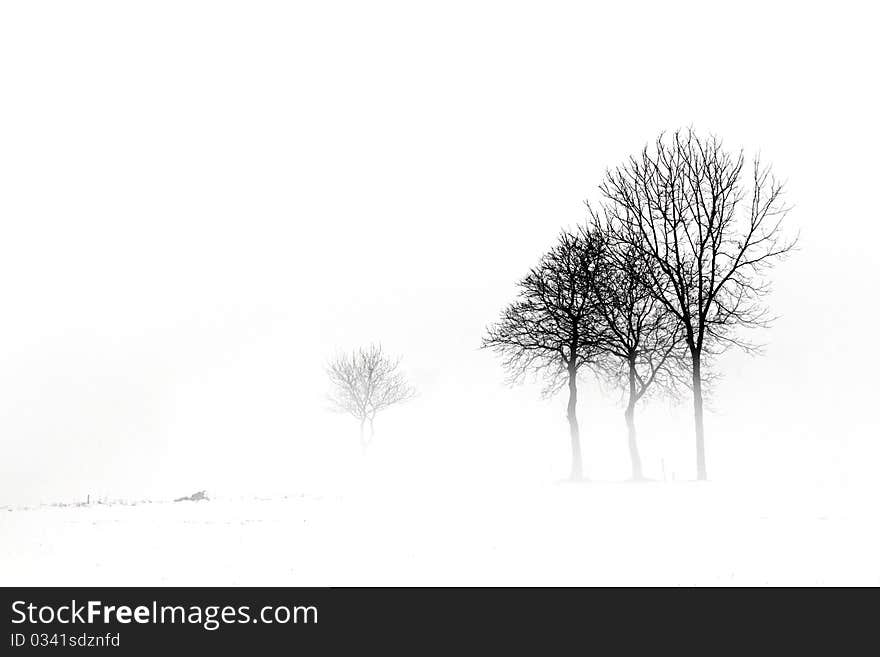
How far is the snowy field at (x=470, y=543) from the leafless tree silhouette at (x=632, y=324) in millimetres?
12629

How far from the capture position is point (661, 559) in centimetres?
1395

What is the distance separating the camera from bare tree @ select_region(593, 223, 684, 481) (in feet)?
118

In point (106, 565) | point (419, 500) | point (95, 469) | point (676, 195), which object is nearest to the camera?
point (106, 565)

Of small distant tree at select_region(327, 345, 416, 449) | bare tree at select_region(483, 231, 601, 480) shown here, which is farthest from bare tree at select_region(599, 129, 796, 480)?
small distant tree at select_region(327, 345, 416, 449)

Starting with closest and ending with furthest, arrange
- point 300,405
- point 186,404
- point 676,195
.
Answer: point 676,195 → point 300,405 → point 186,404

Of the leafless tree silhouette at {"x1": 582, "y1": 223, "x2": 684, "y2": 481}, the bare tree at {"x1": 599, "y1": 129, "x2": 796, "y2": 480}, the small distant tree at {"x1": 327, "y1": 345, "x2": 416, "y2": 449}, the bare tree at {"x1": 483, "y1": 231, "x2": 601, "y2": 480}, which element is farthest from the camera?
the small distant tree at {"x1": 327, "y1": 345, "x2": 416, "y2": 449}

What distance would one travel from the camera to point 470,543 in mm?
15898

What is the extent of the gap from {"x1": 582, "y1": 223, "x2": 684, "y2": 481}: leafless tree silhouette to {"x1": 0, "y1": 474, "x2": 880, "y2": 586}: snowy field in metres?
12.6

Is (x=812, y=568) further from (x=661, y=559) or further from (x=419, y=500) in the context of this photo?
(x=419, y=500)

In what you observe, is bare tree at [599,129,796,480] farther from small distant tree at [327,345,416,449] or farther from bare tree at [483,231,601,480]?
small distant tree at [327,345,416,449]

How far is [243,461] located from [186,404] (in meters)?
44.8
